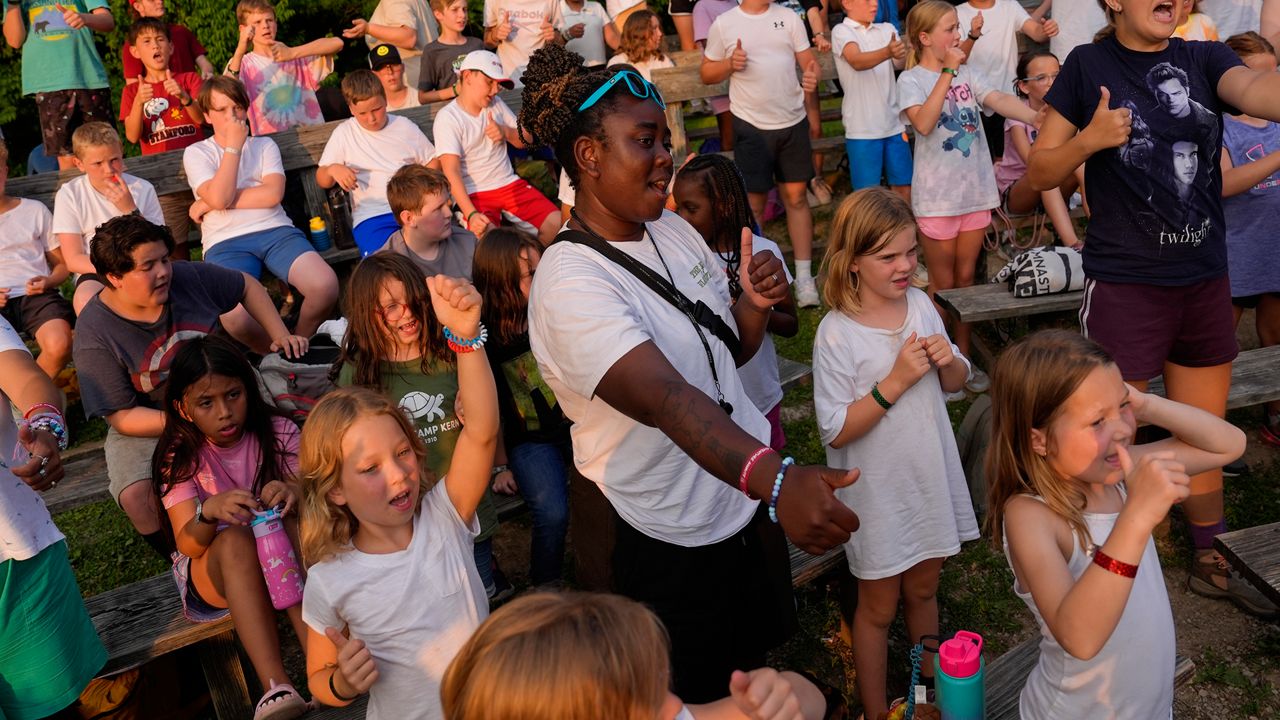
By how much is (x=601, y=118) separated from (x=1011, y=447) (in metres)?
1.34

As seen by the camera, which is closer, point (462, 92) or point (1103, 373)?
point (1103, 373)

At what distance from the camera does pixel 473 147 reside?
6922 mm

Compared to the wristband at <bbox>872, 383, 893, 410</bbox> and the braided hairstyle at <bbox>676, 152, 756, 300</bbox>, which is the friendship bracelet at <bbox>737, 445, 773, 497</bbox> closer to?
the wristband at <bbox>872, 383, 893, 410</bbox>

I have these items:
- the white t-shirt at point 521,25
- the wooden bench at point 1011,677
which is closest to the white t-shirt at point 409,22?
the white t-shirt at point 521,25

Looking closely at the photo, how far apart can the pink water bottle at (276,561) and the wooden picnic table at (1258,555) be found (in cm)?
317

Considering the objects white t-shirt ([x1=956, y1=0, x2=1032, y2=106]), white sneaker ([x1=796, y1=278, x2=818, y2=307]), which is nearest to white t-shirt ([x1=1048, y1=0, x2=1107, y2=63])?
white t-shirt ([x1=956, y1=0, x2=1032, y2=106])

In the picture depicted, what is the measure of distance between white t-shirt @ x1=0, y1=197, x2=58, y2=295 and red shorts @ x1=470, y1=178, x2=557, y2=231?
2560 mm

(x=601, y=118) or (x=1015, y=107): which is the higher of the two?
(x=601, y=118)

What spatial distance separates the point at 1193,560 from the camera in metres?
4.50

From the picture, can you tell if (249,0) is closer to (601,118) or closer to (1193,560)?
(601,118)

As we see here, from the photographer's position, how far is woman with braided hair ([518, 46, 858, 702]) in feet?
7.52

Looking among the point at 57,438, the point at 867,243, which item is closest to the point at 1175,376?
the point at 867,243

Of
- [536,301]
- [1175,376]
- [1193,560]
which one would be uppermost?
[536,301]

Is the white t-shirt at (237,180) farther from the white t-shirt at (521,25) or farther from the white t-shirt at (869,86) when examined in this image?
the white t-shirt at (869,86)
